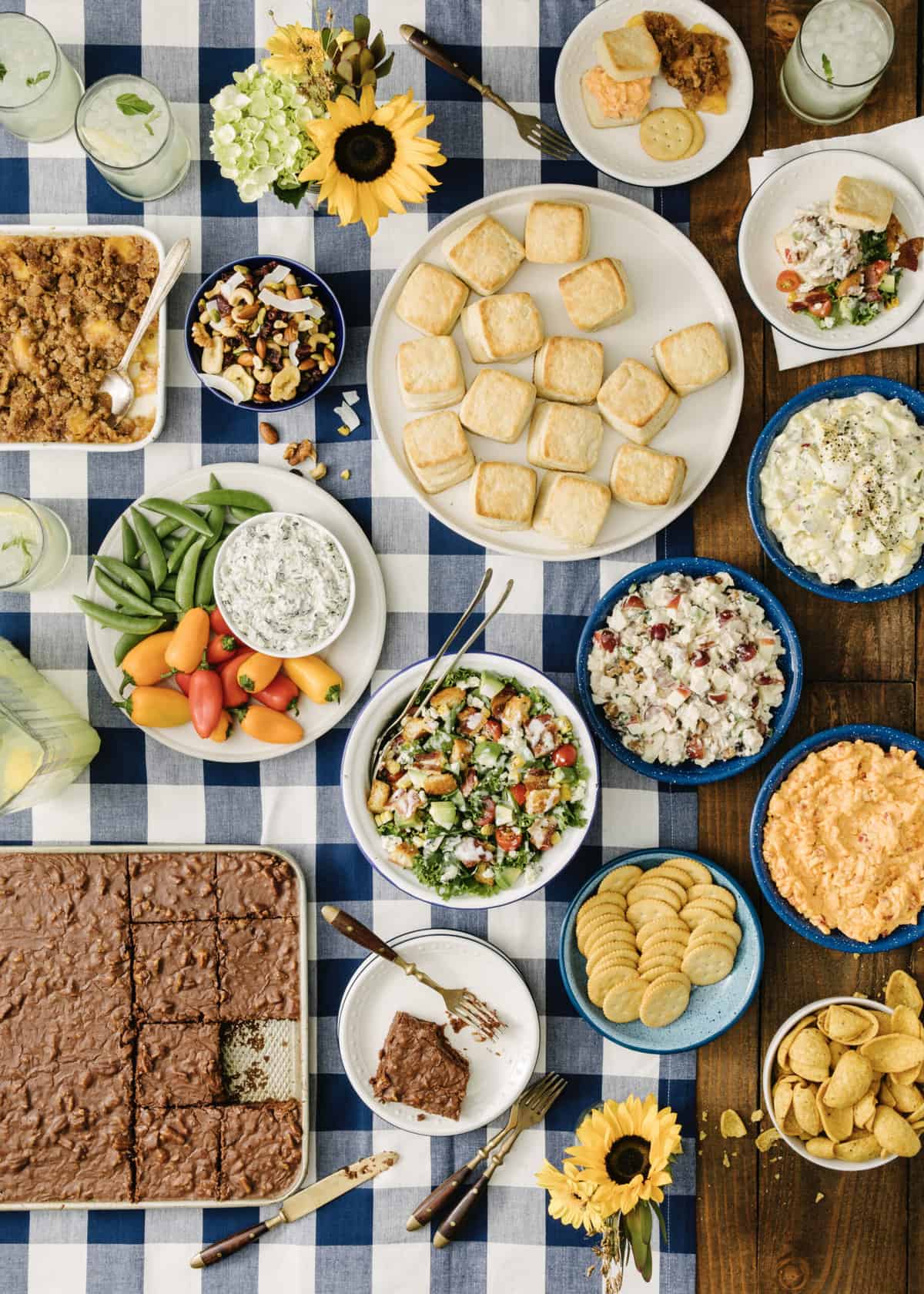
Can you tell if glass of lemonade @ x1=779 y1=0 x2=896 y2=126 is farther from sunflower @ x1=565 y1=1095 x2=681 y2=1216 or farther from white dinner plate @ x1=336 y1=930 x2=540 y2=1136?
sunflower @ x1=565 y1=1095 x2=681 y2=1216

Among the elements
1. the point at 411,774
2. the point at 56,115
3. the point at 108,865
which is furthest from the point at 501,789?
the point at 56,115

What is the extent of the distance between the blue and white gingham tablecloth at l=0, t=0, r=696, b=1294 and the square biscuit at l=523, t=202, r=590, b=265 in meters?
0.23

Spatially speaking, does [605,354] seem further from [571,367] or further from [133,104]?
[133,104]

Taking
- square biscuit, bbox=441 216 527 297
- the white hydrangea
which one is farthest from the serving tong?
the white hydrangea

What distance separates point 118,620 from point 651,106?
94.2 inches

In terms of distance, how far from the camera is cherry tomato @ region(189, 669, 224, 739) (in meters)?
3.16

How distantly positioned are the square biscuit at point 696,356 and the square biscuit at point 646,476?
0.25 m

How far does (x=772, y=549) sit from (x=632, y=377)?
697mm

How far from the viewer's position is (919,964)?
3.37 metres

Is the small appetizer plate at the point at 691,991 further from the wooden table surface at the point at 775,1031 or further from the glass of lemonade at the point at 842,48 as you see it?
the glass of lemonade at the point at 842,48

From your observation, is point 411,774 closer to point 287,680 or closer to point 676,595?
point 287,680

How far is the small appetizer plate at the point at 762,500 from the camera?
313 centimetres

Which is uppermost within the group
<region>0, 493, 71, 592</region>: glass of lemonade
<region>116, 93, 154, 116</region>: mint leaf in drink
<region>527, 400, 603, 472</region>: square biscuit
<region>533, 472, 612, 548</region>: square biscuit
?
<region>116, 93, 154, 116</region>: mint leaf in drink

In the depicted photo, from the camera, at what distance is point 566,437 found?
3.17m
